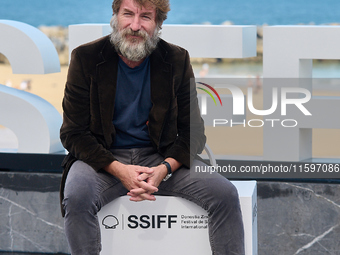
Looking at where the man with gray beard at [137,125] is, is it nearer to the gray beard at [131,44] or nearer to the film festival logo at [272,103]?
the gray beard at [131,44]

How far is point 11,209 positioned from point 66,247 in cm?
38

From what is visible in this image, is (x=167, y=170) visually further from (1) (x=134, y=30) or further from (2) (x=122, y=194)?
(1) (x=134, y=30)

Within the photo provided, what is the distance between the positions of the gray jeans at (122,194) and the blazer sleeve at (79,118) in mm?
63

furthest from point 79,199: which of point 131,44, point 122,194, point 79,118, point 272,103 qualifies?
point 272,103

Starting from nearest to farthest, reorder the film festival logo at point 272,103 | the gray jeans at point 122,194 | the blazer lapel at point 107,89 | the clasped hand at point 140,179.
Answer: the gray jeans at point 122,194 < the clasped hand at point 140,179 < the blazer lapel at point 107,89 < the film festival logo at point 272,103

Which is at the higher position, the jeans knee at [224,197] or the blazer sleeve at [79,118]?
the blazer sleeve at [79,118]

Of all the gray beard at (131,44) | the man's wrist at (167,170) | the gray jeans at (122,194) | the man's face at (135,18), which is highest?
the man's face at (135,18)

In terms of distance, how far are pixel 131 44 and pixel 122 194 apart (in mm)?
578

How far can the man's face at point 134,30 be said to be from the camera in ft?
7.62

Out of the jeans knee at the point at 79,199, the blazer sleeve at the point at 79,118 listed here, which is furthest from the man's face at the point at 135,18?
the jeans knee at the point at 79,199

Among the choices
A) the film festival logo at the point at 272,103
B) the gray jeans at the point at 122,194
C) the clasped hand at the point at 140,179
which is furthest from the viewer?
the film festival logo at the point at 272,103

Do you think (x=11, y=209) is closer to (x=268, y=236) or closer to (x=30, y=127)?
(x=30, y=127)

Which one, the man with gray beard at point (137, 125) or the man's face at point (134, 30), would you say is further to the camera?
the man's face at point (134, 30)

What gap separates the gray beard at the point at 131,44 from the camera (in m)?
2.33
